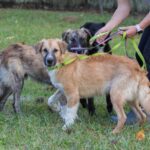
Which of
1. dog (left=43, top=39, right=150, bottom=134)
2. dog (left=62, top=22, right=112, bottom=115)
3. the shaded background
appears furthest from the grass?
the shaded background

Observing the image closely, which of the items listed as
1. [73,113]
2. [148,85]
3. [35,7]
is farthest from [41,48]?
[35,7]

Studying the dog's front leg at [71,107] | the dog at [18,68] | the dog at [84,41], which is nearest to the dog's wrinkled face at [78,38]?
the dog at [84,41]

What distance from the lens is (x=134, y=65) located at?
6648 mm

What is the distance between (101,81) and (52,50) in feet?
2.46

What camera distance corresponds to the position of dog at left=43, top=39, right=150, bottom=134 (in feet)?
21.6

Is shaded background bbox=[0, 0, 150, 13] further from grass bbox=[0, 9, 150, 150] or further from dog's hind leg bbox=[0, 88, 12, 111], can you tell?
dog's hind leg bbox=[0, 88, 12, 111]

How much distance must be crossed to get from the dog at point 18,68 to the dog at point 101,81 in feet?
2.65

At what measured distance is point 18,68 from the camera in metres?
7.50

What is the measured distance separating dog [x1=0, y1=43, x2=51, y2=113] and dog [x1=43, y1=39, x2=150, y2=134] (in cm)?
81

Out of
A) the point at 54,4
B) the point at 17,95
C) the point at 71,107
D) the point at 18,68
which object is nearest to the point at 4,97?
the point at 17,95

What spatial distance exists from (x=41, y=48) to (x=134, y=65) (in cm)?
121

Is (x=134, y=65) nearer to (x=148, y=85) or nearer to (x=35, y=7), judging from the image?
(x=148, y=85)

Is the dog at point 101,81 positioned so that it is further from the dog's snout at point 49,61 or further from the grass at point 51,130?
the grass at point 51,130

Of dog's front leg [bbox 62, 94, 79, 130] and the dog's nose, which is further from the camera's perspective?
dog's front leg [bbox 62, 94, 79, 130]
